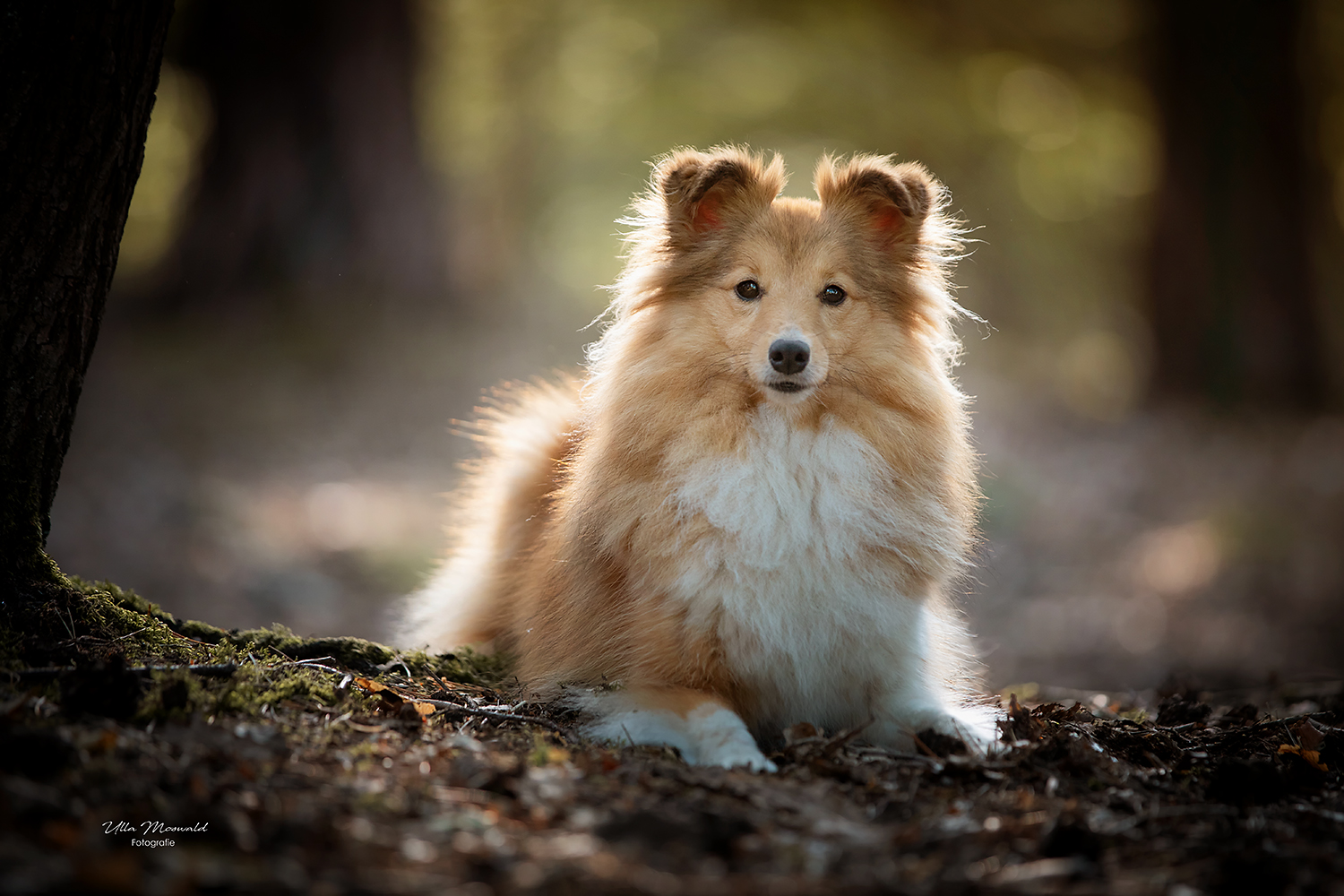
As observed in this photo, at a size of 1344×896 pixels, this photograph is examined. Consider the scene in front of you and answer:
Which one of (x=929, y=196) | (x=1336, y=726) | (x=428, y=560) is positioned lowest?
(x=1336, y=726)

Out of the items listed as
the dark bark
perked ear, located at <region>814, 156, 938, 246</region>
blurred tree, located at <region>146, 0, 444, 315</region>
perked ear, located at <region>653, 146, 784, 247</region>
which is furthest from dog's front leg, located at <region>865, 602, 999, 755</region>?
blurred tree, located at <region>146, 0, 444, 315</region>

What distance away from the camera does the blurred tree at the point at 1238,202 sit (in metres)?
10.6

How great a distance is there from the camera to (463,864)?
6.21ft

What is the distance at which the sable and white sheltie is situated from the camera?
3295 millimetres

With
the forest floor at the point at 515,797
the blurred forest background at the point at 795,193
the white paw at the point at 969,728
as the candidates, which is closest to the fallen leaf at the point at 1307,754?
the forest floor at the point at 515,797

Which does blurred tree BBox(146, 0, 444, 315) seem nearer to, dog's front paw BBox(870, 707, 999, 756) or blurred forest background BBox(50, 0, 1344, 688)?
blurred forest background BBox(50, 0, 1344, 688)

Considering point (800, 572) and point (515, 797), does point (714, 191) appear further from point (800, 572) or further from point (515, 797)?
point (515, 797)

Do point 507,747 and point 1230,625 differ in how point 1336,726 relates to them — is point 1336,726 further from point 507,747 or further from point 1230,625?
point 1230,625

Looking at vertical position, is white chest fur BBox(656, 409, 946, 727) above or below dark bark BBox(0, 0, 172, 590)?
below

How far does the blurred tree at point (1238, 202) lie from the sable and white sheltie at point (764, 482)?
828 centimetres

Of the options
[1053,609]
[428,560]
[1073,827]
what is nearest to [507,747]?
[1073,827]

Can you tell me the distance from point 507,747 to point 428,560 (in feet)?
16.9

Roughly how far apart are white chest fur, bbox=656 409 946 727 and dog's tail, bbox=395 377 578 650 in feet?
4.04

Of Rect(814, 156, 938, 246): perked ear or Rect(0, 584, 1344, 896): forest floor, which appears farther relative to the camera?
Rect(814, 156, 938, 246): perked ear
